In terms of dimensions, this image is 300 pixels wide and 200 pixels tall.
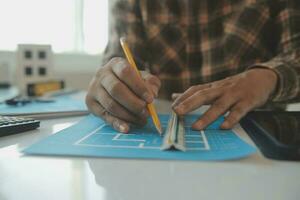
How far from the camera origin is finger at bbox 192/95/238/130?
0.53 m

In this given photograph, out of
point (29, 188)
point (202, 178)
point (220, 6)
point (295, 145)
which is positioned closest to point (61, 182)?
point (29, 188)

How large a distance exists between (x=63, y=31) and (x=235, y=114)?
4.72 ft

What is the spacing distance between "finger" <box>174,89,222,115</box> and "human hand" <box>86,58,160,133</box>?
0.15 ft

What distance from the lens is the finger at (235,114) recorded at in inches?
21.3

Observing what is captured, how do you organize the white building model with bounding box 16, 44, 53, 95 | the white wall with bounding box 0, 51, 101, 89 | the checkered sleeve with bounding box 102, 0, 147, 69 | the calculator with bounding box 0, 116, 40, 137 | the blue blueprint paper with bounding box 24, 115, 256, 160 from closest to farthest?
the blue blueprint paper with bounding box 24, 115, 256, 160 < the calculator with bounding box 0, 116, 40, 137 < the checkered sleeve with bounding box 102, 0, 147, 69 < the white building model with bounding box 16, 44, 53, 95 < the white wall with bounding box 0, 51, 101, 89

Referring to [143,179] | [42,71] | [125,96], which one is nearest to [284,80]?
[125,96]

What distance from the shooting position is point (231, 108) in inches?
22.6

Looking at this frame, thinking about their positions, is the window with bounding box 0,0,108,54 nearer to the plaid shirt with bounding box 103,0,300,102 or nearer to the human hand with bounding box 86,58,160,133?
the plaid shirt with bounding box 103,0,300,102

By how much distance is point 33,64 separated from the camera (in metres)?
1.29

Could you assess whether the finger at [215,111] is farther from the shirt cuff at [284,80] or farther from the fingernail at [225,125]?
the shirt cuff at [284,80]

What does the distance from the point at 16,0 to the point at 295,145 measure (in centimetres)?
165

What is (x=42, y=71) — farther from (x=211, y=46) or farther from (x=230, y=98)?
(x=230, y=98)

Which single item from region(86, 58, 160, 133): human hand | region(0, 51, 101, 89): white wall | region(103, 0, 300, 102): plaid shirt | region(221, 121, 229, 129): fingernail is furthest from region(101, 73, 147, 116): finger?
region(0, 51, 101, 89): white wall

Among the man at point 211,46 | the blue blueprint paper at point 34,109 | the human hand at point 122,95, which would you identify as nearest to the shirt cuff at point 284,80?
the man at point 211,46
